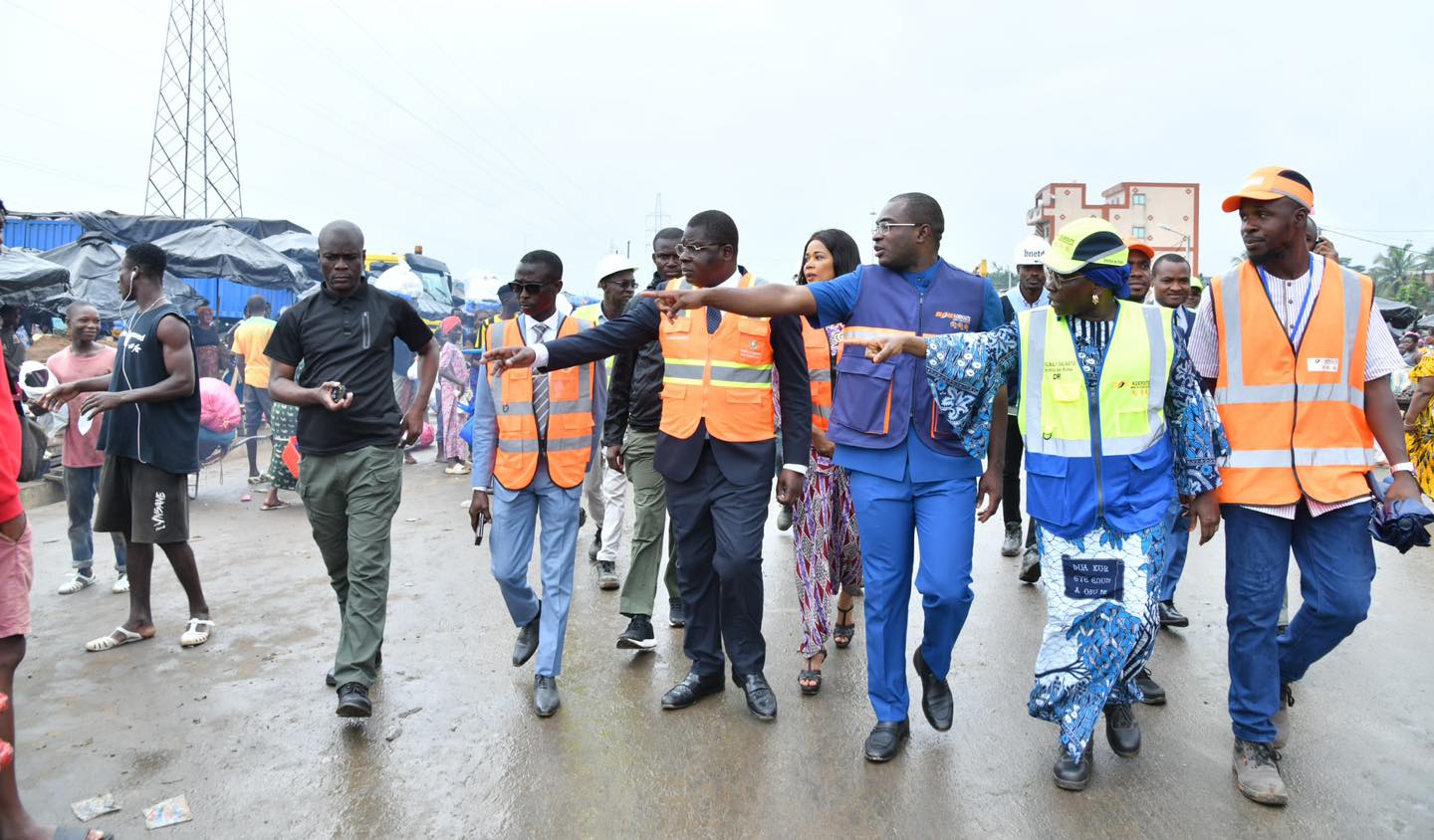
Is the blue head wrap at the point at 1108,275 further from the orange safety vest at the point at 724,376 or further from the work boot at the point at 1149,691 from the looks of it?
the work boot at the point at 1149,691

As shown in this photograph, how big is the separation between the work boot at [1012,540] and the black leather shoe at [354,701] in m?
4.60

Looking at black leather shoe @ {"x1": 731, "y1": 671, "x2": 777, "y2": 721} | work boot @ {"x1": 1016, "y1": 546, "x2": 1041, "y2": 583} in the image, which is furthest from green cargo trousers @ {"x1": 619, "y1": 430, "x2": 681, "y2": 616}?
work boot @ {"x1": 1016, "y1": 546, "x2": 1041, "y2": 583}

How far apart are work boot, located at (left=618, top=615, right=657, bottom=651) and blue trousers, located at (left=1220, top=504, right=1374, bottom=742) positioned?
2.64 m

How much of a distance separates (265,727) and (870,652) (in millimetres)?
2533

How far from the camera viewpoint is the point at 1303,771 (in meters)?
3.54

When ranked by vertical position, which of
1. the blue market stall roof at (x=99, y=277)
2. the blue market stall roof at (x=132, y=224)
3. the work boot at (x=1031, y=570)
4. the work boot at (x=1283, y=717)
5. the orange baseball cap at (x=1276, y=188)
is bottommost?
the work boot at (x=1283, y=717)

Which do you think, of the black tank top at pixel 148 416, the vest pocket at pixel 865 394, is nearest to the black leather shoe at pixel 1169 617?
the vest pocket at pixel 865 394

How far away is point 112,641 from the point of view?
4.99 meters

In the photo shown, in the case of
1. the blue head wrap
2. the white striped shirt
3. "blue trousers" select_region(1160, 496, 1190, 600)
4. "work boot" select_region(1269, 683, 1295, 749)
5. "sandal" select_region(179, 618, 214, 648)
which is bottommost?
"sandal" select_region(179, 618, 214, 648)

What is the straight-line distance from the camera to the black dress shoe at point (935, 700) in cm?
386

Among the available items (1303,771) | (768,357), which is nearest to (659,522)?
(768,357)

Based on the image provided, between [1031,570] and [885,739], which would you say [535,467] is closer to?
[885,739]

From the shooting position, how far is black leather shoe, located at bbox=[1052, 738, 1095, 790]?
3.40 meters

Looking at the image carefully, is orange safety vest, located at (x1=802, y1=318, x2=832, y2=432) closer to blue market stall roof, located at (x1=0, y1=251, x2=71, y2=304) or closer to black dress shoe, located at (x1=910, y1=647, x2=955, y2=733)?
black dress shoe, located at (x1=910, y1=647, x2=955, y2=733)
